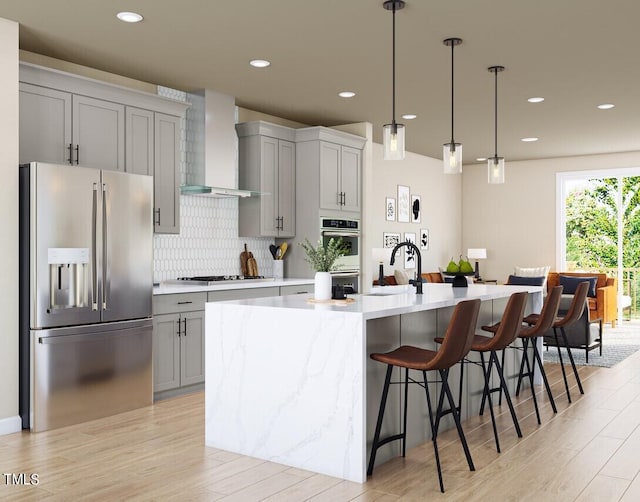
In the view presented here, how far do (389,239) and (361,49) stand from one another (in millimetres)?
4994

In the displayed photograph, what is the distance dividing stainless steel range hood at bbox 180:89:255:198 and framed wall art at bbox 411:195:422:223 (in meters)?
4.56

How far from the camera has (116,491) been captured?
127 inches

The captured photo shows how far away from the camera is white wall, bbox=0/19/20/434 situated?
423 cm

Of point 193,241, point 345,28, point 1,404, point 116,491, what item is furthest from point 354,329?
point 193,241

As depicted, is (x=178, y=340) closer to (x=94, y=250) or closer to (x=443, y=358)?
(x=94, y=250)

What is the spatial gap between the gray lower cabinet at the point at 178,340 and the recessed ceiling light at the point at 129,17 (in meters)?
2.01

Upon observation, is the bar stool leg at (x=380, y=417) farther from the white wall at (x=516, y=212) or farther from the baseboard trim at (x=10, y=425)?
the white wall at (x=516, y=212)

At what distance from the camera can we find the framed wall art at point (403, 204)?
9.96 meters

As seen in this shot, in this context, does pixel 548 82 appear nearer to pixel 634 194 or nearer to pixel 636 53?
pixel 636 53

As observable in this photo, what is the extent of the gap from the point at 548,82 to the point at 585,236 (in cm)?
550

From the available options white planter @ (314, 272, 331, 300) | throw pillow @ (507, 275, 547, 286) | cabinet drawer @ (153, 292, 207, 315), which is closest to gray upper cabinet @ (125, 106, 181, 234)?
cabinet drawer @ (153, 292, 207, 315)

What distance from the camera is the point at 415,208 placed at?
1038cm

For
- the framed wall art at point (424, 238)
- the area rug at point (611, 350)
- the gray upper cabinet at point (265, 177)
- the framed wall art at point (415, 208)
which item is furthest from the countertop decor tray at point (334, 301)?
the framed wall art at point (424, 238)

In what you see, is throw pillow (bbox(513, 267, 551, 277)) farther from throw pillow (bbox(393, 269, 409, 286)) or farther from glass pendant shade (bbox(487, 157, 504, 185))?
glass pendant shade (bbox(487, 157, 504, 185))
